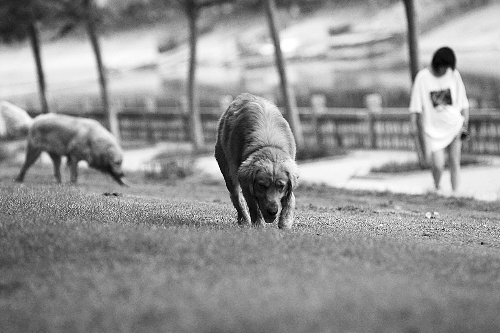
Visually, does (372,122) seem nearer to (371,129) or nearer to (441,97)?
(371,129)

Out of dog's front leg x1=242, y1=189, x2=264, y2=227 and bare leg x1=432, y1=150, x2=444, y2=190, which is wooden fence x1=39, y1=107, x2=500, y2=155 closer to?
bare leg x1=432, y1=150, x2=444, y2=190

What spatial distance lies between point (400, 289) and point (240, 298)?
111 cm

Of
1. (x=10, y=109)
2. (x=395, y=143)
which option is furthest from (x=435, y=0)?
(x=10, y=109)

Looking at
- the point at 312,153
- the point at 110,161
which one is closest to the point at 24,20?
the point at 312,153

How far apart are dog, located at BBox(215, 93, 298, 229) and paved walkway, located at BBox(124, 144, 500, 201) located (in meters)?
5.71

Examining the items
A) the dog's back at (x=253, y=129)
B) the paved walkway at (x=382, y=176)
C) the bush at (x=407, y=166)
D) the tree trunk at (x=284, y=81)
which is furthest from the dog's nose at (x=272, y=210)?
the tree trunk at (x=284, y=81)

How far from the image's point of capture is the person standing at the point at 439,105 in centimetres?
1397

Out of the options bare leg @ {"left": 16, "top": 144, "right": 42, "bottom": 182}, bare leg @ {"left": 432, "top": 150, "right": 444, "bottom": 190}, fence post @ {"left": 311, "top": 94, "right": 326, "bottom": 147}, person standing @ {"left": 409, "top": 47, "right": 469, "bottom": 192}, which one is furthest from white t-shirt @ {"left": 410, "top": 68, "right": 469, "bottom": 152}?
fence post @ {"left": 311, "top": 94, "right": 326, "bottom": 147}

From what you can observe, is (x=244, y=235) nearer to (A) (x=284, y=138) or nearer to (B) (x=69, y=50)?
(A) (x=284, y=138)

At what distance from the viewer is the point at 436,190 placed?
15.1 metres

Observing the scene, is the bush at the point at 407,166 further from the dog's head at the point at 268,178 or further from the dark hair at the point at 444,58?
the dog's head at the point at 268,178

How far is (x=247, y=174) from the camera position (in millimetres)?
9016

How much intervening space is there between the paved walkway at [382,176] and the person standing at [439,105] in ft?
3.29

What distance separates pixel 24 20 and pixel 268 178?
25.3 m
